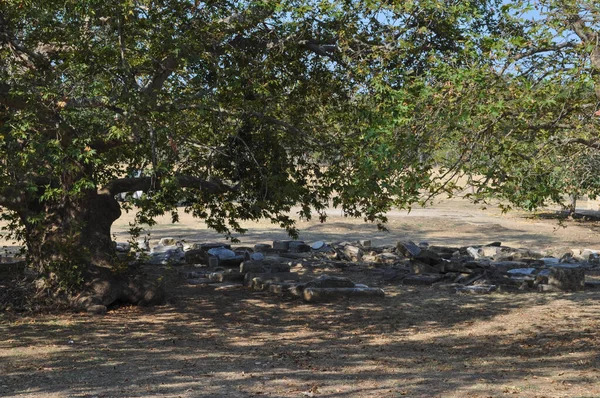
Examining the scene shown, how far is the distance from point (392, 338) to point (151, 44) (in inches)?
210

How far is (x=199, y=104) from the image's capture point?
1067 centimetres

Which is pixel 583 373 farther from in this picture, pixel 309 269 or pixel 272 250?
pixel 272 250

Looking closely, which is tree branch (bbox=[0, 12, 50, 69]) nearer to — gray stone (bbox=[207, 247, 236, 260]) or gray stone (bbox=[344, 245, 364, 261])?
gray stone (bbox=[207, 247, 236, 260])

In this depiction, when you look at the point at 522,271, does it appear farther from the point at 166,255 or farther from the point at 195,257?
the point at 166,255

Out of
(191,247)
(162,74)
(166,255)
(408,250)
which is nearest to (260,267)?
(166,255)

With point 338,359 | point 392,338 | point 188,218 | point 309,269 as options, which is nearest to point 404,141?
point 338,359

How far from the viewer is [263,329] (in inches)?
478

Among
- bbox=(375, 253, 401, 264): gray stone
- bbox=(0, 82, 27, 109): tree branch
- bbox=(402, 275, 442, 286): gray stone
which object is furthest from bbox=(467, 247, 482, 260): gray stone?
bbox=(0, 82, 27, 109): tree branch

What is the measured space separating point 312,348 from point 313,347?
80 mm

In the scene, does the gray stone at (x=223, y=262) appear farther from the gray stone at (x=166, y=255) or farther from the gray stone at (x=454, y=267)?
the gray stone at (x=454, y=267)

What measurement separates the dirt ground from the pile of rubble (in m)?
0.47

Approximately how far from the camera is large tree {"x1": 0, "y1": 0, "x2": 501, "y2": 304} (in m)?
10.1

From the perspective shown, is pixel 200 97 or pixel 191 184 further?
pixel 191 184

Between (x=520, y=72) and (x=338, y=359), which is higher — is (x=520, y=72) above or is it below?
above
